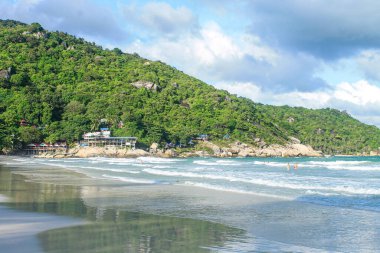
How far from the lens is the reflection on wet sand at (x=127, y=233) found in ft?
29.2

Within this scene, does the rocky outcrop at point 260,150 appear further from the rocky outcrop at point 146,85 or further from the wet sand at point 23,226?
the wet sand at point 23,226

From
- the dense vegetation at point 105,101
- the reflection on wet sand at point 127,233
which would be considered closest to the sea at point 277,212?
the reflection on wet sand at point 127,233

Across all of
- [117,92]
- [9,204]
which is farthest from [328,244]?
[117,92]

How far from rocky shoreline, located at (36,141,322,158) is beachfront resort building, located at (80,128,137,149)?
8.62 feet

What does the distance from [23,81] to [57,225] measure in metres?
113

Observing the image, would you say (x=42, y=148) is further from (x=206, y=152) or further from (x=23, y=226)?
(x=23, y=226)

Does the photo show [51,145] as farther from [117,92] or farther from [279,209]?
[279,209]

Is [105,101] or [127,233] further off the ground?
[105,101]

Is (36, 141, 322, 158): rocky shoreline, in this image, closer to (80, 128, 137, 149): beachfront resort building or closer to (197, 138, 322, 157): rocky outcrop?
(197, 138, 322, 157): rocky outcrop

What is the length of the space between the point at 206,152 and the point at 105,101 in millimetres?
33035

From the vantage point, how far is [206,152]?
107 m

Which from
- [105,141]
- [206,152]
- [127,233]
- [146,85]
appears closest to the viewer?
[127,233]

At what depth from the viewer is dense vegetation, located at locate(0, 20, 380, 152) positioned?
334ft

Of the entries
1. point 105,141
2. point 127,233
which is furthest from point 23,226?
point 105,141
